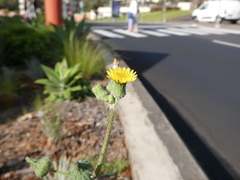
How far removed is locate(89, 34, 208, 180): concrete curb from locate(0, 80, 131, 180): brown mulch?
0.38ft

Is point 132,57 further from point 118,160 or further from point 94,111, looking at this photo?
point 118,160

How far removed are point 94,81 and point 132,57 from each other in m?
2.85

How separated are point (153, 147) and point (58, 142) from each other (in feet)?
2.42

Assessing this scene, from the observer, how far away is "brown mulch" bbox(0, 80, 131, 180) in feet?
7.30

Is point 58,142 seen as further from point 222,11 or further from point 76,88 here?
point 222,11

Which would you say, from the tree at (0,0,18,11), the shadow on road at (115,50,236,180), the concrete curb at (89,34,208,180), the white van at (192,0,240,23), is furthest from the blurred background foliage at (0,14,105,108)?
the tree at (0,0,18,11)

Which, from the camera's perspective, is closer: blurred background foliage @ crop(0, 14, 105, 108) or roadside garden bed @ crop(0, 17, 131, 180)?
roadside garden bed @ crop(0, 17, 131, 180)

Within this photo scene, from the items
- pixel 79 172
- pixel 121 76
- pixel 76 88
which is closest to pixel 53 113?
pixel 76 88

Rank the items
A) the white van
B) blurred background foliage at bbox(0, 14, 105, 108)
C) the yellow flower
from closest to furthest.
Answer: the yellow flower, blurred background foliage at bbox(0, 14, 105, 108), the white van

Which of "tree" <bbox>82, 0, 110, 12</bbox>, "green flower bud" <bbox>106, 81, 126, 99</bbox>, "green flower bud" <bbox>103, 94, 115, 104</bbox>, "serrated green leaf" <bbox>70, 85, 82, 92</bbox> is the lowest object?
"tree" <bbox>82, 0, 110, 12</bbox>

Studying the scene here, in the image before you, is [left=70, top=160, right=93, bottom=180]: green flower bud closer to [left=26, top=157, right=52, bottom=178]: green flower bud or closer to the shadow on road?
[left=26, top=157, right=52, bottom=178]: green flower bud

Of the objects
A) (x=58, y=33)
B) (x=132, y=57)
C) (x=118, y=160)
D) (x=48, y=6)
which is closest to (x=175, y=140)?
(x=118, y=160)

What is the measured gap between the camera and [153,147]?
232 cm

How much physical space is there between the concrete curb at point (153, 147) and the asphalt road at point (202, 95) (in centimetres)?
33
